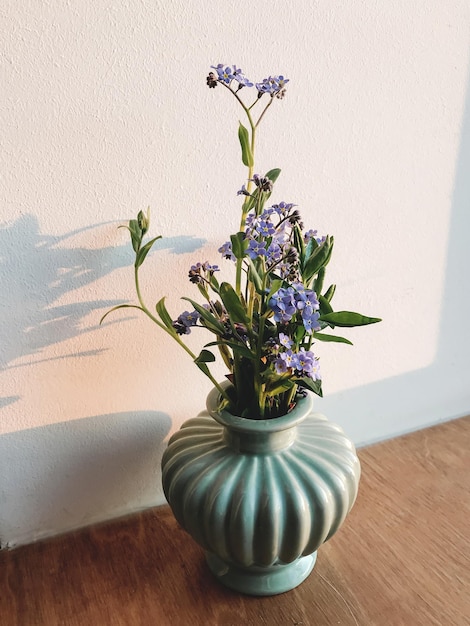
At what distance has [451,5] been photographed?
2.94 feet

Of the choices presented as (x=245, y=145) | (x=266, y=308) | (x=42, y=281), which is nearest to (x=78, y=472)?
(x=42, y=281)

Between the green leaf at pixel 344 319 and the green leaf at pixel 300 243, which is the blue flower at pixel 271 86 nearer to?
the green leaf at pixel 300 243

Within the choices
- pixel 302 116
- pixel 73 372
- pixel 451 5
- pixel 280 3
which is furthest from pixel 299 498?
pixel 451 5

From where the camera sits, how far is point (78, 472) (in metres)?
0.90

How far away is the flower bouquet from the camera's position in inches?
25.9

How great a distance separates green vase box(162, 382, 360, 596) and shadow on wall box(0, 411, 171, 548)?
5.7 inches

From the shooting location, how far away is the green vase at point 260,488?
709 millimetres

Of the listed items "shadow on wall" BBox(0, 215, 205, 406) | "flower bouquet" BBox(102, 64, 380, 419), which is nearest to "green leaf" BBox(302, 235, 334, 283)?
"flower bouquet" BBox(102, 64, 380, 419)

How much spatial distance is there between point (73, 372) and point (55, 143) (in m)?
0.30

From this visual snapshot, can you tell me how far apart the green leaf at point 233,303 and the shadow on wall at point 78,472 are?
292 mm

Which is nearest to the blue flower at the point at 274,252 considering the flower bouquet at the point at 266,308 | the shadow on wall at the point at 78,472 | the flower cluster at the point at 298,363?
the flower bouquet at the point at 266,308

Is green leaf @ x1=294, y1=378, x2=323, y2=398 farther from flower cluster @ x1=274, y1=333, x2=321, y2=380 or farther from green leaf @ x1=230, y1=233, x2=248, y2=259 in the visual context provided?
green leaf @ x1=230, y1=233, x2=248, y2=259

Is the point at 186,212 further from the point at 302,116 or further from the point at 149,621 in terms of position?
the point at 149,621

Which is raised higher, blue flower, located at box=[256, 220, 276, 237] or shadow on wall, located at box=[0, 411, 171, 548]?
blue flower, located at box=[256, 220, 276, 237]
